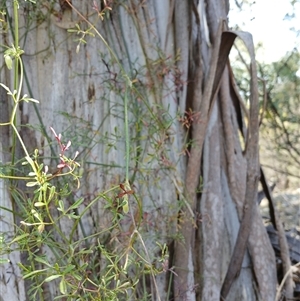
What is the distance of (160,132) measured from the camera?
1175 mm

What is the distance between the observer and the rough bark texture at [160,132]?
1.21m

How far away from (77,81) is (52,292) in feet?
1.61

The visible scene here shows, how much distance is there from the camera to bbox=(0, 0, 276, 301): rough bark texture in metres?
1.21

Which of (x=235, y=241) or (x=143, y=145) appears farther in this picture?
(x=235, y=241)

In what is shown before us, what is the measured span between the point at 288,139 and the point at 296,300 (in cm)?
144

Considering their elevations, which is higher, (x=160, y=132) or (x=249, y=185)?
(x=160, y=132)

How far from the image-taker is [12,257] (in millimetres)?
1128

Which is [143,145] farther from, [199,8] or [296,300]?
[296,300]

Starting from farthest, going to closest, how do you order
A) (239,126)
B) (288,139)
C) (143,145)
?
(288,139)
(239,126)
(143,145)

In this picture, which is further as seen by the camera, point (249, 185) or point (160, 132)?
point (249, 185)

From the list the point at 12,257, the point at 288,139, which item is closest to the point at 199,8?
the point at 12,257

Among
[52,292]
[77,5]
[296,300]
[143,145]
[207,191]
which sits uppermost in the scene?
[77,5]

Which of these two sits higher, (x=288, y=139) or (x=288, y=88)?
(x=288, y=88)

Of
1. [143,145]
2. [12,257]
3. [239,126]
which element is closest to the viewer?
[12,257]
